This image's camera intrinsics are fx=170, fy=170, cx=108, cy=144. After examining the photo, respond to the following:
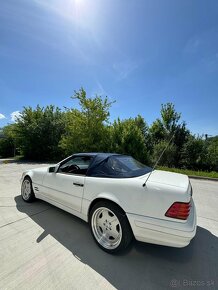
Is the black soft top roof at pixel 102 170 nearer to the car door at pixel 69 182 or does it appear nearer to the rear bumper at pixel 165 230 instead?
the car door at pixel 69 182

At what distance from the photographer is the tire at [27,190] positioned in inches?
163

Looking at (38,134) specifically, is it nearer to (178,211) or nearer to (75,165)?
Answer: (75,165)

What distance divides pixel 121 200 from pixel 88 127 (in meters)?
11.7

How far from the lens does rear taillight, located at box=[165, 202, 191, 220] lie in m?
1.99

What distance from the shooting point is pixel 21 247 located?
2.48 metres

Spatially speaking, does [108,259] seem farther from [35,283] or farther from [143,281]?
[35,283]

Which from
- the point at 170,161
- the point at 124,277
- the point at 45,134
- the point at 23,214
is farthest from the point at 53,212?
the point at 45,134

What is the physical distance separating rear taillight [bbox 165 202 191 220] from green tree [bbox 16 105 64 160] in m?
16.3

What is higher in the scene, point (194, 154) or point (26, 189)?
point (194, 154)

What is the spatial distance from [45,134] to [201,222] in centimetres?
1666

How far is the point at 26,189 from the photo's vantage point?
4297 millimetres

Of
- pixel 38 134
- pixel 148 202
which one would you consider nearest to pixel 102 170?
pixel 148 202

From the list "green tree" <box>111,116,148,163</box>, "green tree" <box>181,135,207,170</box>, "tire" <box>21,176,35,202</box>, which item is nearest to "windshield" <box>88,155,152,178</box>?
"tire" <box>21,176,35,202</box>

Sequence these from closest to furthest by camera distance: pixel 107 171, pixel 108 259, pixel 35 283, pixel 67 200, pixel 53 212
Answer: pixel 35 283 → pixel 108 259 → pixel 107 171 → pixel 67 200 → pixel 53 212
